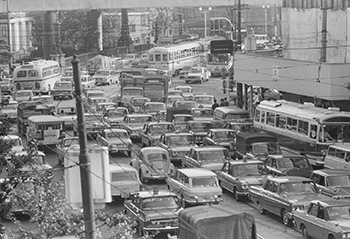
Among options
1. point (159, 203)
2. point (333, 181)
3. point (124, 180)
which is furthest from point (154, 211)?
point (333, 181)

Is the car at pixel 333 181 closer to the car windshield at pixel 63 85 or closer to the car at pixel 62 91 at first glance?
the car at pixel 62 91

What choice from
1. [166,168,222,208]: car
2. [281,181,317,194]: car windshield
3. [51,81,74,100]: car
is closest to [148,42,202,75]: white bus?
[51,81,74,100]: car

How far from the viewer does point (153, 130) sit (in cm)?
4359

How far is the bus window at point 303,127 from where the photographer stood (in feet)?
129

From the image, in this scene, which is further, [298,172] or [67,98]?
[67,98]

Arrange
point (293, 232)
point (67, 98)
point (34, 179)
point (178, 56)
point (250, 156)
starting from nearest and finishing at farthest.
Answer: point (34, 179) → point (293, 232) → point (250, 156) → point (67, 98) → point (178, 56)

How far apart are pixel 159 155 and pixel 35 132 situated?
8.72 meters

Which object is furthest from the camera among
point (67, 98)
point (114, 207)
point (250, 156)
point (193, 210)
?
point (67, 98)

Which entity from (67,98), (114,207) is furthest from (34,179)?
(67,98)

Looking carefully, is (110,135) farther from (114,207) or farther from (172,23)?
(172,23)

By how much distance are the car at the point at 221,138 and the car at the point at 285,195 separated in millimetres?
11797

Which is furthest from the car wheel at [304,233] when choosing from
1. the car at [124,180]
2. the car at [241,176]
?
the car at [124,180]

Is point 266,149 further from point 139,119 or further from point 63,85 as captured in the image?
point 63,85

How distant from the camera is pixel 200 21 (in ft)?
520
